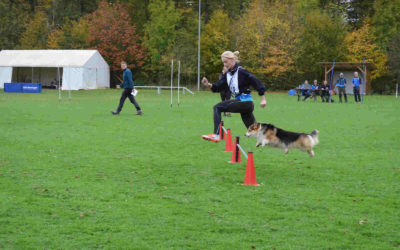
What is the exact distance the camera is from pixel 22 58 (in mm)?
49875

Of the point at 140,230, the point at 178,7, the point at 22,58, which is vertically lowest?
the point at 140,230

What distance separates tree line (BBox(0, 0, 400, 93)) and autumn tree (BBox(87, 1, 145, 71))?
111 millimetres

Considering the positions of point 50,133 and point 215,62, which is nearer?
point 50,133

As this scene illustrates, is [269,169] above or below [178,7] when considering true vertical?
below

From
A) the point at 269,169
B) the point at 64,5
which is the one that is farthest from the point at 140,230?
the point at 64,5

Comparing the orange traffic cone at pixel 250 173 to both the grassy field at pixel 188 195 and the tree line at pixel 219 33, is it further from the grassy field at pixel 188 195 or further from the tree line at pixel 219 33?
the tree line at pixel 219 33

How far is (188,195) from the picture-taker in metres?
6.58

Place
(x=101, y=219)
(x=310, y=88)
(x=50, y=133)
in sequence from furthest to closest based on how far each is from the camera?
(x=310, y=88), (x=50, y=133), (x=101, y=219)

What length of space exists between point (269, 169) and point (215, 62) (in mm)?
45550

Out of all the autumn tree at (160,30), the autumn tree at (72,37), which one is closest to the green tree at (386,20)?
the autumn tree at (160,30)

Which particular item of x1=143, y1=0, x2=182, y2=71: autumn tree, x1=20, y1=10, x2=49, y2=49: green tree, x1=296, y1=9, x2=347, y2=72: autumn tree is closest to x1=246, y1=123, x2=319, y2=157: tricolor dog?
x1=296, y1=9, x2=347, y2=72: autumn tree

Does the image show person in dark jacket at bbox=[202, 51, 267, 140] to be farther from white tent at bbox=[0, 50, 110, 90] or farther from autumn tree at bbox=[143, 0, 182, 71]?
autumn tree at bbox=[143, 0, 182, 71]

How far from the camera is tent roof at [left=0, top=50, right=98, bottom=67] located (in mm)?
47875

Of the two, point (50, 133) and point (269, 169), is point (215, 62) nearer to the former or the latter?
point (50, 133)
